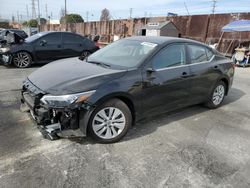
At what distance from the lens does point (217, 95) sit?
488cm

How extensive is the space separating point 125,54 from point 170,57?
74 centimetres

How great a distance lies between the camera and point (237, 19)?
39.7ft

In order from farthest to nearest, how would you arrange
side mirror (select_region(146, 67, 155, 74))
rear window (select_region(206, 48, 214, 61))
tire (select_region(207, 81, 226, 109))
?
tire (select_region(207, 81, 226, 109))
rear window (select_region(206, 48, 214, 61))
side mirror (select_region(146, 67, 155, 74))

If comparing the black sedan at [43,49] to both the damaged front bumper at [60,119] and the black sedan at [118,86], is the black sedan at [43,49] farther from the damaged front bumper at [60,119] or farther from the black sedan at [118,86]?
the damaged front bumper at [60,119]

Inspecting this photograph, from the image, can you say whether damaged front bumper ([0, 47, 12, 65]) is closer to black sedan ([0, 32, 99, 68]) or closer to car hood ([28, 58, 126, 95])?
black sedan ([0, 32, 99, 68])

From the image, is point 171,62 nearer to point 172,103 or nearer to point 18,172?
point 172,103

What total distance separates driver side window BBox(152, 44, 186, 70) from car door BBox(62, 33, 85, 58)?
6089 mm

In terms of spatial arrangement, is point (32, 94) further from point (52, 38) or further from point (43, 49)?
point (52, 38)

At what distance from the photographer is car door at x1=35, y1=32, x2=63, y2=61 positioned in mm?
8533

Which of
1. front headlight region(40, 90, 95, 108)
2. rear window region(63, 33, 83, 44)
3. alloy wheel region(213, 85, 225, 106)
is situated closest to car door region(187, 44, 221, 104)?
alloy wheel region(213, 85, 225, 106)

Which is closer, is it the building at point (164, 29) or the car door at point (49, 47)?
the car door at point (49, 47)

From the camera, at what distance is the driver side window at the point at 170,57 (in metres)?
3.62

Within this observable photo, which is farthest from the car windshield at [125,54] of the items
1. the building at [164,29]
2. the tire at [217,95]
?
the building at [164,29]

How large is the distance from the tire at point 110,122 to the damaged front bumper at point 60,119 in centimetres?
12
